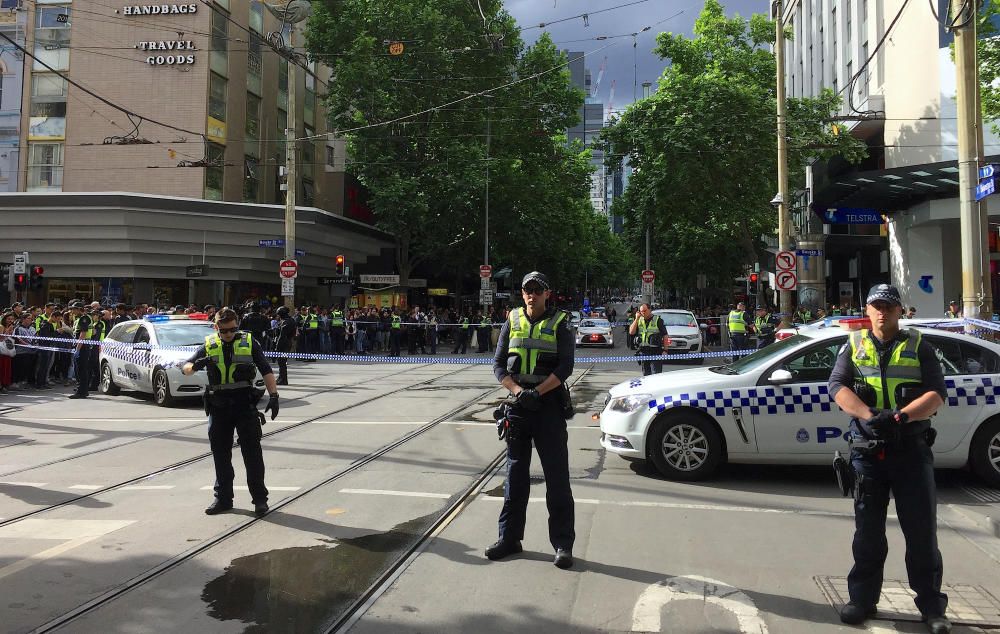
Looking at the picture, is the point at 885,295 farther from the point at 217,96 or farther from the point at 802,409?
the point at 217,96

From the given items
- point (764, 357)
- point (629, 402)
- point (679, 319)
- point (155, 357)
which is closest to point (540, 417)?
point (629, 402)

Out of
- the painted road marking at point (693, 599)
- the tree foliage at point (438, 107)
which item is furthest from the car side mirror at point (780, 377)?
the tree foliage at point (438, 107)

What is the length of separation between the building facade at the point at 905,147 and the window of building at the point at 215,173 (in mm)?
23312

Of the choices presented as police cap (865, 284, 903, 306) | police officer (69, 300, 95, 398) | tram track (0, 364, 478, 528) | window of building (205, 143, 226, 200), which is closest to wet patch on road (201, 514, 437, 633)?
tram track (0, 364, 478, 528)

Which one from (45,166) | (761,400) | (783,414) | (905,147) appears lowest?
(783,414)

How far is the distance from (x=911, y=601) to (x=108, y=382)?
14.2 metres

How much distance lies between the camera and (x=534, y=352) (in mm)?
4918

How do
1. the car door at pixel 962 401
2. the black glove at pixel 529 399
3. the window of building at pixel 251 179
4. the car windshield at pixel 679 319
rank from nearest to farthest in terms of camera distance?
the black glove at pixel 529 399, the car door at pixel 962 401, the car windshield at pixel 679 319, the window of building at pixel 251 179

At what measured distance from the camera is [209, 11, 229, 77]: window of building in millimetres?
29194

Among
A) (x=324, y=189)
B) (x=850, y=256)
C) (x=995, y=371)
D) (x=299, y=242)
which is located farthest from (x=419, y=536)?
(x=850, y=256)

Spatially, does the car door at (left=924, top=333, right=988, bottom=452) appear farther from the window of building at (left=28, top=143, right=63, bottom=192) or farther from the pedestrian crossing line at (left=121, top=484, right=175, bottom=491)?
the window of building at (left=28, top=143, right=63, bottom=192)

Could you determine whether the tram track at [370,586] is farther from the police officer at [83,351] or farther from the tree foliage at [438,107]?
the tree foliage at [438,107]

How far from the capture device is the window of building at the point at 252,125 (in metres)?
32.0

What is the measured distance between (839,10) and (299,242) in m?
25.9
